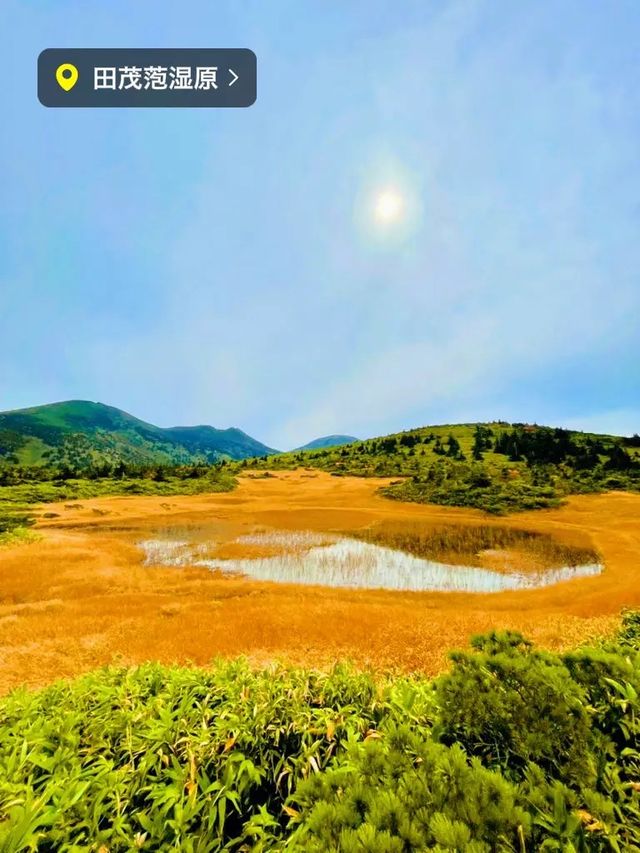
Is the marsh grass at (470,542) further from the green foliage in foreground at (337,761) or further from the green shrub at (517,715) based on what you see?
the green shrub at (517,715)

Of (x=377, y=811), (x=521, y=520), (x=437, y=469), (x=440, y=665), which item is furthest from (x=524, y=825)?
(x=437, y=469)

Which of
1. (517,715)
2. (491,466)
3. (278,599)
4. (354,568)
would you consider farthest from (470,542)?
(491,466)

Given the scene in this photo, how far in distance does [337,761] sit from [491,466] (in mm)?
62312

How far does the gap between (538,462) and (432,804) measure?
220ft

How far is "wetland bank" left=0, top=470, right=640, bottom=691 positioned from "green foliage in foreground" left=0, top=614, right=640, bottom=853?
3779 mm

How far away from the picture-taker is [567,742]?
10.3 ft

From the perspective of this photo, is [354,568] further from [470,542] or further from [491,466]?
[491,466]

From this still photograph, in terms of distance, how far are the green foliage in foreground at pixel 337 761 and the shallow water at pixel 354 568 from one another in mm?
13744

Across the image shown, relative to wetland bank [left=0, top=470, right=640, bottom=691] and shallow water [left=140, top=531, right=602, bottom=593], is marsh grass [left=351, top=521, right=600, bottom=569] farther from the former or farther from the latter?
shallow water [left=140, top=531, right=602, bottom=593]

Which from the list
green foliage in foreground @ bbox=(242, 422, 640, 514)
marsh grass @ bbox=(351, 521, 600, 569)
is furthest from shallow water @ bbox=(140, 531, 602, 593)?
green foliage in foreground @ bbox=(242, 422, 640, 514)

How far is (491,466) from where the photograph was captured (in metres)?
59.6

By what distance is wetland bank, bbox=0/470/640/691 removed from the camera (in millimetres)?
10711

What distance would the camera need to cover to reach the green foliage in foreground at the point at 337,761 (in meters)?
2.38

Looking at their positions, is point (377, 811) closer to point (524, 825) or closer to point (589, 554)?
point (524, 825)
